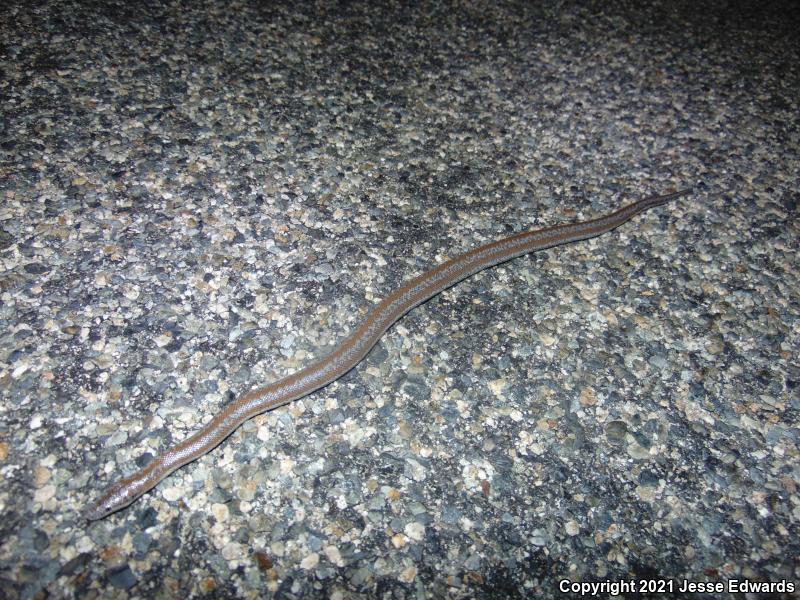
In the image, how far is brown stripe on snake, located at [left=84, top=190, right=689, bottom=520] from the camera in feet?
7.27

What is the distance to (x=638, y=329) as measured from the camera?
2.98 m

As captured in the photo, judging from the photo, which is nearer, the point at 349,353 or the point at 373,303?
the point at 349,353

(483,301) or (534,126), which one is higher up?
(534,126)

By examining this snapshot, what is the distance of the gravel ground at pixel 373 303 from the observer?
2213 millimetres

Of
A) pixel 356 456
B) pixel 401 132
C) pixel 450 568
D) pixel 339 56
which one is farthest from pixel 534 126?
pixel 450 568

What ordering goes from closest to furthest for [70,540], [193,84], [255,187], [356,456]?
[70,540], [356,456], [255,187], [193,84]

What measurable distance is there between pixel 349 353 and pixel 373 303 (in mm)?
411

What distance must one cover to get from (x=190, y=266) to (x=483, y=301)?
1.73 metres

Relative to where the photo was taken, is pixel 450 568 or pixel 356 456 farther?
pixel 356 456

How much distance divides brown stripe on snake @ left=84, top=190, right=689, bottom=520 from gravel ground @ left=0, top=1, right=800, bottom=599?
0.25ft

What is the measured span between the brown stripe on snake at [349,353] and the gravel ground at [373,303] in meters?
0.08

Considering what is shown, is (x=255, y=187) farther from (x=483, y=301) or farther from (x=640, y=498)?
(x=640, y=498)

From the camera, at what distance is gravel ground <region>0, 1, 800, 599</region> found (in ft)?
7.26

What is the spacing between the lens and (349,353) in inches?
103
